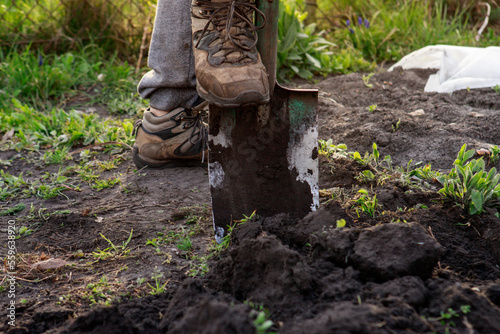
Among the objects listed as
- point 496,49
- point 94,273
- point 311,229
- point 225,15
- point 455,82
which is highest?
point 225,15

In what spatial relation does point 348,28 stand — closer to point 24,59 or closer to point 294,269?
point 24,59

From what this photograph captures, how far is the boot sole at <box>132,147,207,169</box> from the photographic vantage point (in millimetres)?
2639

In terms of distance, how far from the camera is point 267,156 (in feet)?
6.51

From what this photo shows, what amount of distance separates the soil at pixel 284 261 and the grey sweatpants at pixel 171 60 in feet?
1.37

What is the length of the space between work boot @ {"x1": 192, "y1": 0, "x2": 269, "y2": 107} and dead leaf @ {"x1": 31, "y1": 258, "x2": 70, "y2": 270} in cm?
85

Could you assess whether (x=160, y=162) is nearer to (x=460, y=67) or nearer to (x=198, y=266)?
(x=198, y=266)

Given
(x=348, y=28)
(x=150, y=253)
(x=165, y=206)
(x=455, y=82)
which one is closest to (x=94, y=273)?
(x=150, y=253)

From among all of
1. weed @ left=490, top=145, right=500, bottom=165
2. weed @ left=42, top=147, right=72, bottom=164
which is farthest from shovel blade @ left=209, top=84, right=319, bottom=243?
weed @ left=42, top=147, right=72, bottom=164

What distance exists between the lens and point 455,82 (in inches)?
133

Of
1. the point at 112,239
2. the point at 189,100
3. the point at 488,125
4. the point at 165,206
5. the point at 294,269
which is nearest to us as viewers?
the point at 294,269

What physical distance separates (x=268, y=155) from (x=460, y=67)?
2282 mm

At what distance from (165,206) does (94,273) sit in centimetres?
54

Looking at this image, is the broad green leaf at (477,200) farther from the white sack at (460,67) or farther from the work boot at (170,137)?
the white sack at (460,67)

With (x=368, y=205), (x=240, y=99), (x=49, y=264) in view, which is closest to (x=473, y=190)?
(x=368, y=205)
